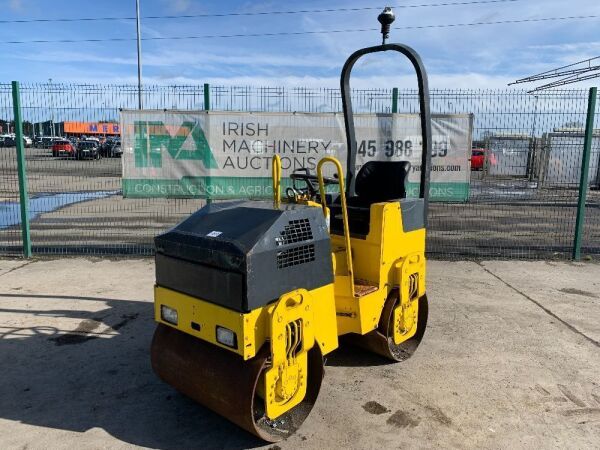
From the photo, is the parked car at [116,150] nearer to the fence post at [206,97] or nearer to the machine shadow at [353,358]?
the fence post at [206,97]

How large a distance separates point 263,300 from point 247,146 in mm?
4689

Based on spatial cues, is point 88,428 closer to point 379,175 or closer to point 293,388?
point 293,388

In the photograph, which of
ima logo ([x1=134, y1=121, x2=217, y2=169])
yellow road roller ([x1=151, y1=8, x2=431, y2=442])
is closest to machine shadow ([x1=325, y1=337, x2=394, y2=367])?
yellow road roller ([x1=151, y1=8, x2=431, y2=442])

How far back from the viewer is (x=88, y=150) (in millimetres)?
7762

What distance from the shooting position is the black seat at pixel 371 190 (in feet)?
12.8

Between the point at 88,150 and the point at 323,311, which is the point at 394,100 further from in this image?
the point at 88,150

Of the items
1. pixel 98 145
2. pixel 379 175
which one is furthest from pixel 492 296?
pixel 98 145

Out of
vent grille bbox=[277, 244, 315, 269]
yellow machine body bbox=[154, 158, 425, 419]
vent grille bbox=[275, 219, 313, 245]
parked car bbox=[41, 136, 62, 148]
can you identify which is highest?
parked car bbox=[41, 136, 62, 148]

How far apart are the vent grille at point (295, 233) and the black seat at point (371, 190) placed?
98 cm

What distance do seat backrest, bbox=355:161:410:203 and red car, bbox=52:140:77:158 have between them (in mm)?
5024

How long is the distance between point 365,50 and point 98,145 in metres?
5.36

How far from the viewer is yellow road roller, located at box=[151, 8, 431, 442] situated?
8.62 ft

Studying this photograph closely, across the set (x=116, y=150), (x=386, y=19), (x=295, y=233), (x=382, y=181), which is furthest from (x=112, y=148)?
(x=295, y=233)

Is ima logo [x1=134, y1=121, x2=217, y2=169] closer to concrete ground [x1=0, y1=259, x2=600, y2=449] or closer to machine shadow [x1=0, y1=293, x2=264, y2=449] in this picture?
concrete ground [x1=0, y1=259, x2=600, y2=449]
